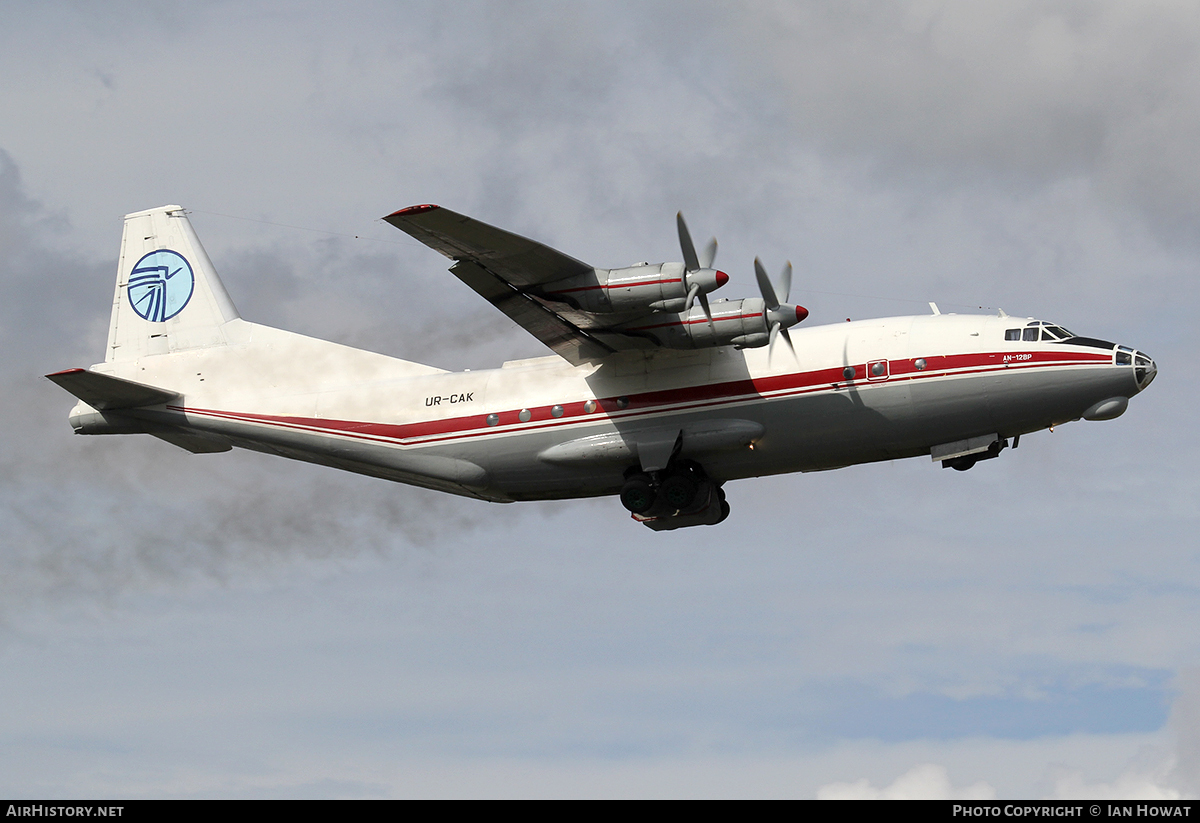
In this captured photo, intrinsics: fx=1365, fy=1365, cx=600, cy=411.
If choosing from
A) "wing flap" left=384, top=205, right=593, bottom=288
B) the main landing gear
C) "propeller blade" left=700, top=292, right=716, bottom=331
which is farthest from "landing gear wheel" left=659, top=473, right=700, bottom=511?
"wing flap" left=384, top=205, right=593, bottom=288

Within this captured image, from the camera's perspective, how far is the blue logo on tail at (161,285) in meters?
29.6

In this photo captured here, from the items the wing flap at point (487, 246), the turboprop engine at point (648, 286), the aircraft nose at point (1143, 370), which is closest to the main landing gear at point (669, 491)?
the turboprop engine at point (648, 286)

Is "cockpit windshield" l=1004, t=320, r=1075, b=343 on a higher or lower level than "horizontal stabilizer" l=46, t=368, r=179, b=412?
lower

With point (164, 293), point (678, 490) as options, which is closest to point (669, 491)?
point (678, 490)

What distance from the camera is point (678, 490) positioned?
25.0 metres

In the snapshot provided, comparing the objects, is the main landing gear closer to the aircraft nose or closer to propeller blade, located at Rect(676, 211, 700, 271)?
propeller blade, located at Rect(676, 211, 700, 271)

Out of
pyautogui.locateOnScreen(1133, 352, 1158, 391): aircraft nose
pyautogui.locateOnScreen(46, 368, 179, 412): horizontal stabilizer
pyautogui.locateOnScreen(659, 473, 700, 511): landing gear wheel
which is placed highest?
pyautogui.locateOnScreen(46, 368, 179, 412): horizontal stabilizer

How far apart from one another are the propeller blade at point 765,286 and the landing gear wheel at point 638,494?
4059mm

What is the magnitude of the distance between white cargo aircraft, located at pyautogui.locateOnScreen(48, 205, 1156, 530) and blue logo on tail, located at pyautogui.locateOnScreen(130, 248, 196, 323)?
1907 millimetres

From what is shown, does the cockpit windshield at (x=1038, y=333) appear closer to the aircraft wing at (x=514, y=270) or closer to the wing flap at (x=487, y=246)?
the aircraft wing at (x=514, y=270)

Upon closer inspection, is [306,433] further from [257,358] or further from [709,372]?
[709,372]

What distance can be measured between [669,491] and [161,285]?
12.6m

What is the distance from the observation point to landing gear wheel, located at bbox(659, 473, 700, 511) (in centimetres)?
2500

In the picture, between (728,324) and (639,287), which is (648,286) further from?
(728,324)
